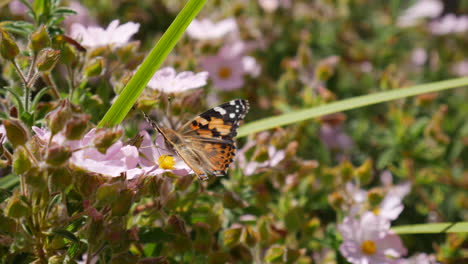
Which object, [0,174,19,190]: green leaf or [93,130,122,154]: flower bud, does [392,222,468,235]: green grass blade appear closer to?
[93,130,122,154]: flower bud

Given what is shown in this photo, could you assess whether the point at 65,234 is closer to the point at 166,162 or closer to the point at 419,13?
the point at 166,162

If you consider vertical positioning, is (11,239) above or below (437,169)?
below

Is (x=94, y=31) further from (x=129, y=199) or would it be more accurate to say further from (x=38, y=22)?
(x=129, y=199)

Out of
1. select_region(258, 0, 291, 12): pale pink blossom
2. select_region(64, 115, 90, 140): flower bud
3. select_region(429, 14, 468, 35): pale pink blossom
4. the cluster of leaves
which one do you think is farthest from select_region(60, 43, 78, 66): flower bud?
select_region(429, 14, 468, 35): pale pink blossom

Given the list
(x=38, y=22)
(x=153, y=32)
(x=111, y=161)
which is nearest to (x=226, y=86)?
(x=153, y=32)

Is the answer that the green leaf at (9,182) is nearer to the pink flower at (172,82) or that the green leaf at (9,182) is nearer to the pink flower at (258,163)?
the pink flower at (172,82)

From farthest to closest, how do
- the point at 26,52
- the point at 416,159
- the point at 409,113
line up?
the point at 409,113 < the point at 416,159 < the point at 26,52
